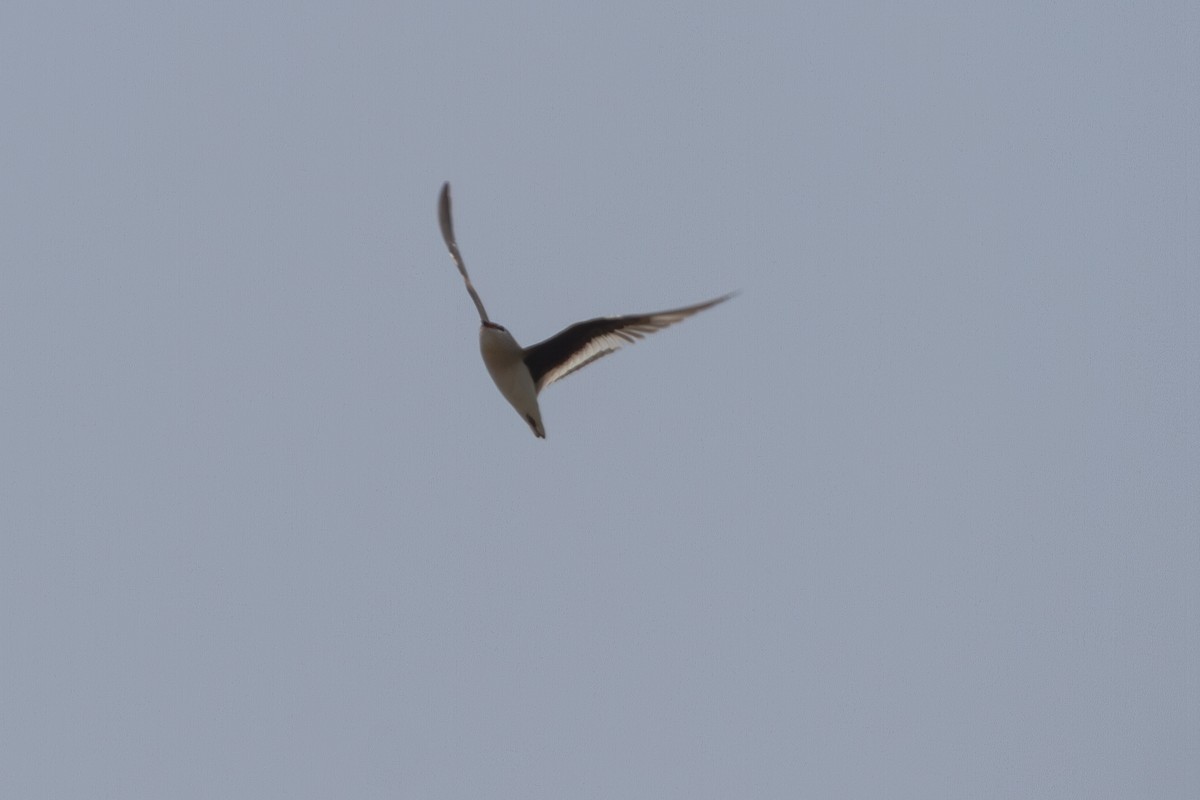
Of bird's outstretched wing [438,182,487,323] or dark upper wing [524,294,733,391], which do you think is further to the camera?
bird's outstretched wing [438,182,487,323]

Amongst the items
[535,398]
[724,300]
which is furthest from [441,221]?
[724,300]

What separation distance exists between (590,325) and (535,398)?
0.80m

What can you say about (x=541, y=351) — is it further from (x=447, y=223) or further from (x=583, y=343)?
(x=447, y=223)

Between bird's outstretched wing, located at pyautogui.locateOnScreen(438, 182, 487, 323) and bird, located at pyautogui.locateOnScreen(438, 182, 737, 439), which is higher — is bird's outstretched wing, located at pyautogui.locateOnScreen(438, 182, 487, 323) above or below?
above

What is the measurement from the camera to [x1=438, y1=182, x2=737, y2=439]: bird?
12.6m

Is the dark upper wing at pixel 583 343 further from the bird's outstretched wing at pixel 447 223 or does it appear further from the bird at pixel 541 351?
the bird's outstretched wing at pixel 447 223

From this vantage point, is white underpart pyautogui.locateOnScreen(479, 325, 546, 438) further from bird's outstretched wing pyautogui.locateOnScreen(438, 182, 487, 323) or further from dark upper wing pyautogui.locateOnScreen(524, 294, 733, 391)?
bird's outstretched wing pyautogui.locateOnScreen(438, 182, 487, 323)

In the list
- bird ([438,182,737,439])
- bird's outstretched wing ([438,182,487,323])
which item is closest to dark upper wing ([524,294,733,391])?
bird ([438,182,737,439])

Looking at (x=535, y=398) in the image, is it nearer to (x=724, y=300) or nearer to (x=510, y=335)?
(x=510, y=335)

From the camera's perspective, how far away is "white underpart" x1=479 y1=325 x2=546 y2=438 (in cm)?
1266

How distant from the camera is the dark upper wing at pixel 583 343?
40.7 feet

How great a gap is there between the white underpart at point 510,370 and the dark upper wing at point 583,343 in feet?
0.43

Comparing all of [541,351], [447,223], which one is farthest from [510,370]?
[447,223]

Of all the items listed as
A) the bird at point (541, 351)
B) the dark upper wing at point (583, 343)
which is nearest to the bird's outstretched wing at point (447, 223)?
the bird at point (541, 351)
